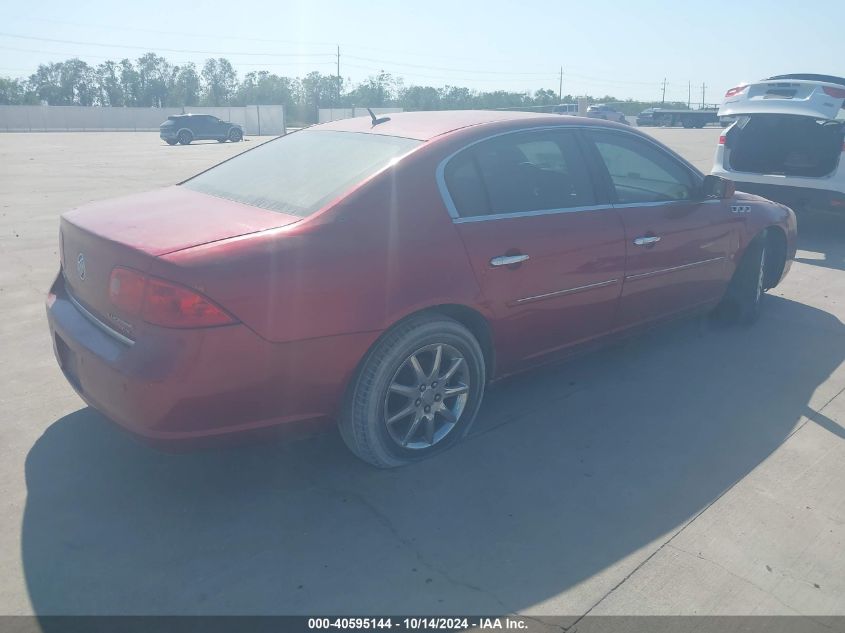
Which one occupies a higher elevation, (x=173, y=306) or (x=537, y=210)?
(x=537, y=210)

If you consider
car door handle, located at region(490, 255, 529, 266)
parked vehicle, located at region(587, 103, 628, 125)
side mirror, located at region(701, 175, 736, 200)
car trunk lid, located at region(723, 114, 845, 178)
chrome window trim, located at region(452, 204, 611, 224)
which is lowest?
car door handle, located at region(490, 255, 529, 266)

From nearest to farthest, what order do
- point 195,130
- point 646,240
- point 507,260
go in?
point 507,260, point 646,240, point 195,130

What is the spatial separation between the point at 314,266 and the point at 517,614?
4.97 ft

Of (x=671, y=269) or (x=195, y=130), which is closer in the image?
(x=671, y=269)

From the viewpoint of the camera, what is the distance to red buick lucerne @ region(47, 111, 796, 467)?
110 inches

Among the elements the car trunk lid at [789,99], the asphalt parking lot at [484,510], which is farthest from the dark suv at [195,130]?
the asphalt parking lot at [484,510]

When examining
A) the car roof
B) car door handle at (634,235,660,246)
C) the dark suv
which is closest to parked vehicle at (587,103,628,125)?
the dark suv

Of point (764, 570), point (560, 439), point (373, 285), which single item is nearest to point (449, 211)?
point (373, 285)

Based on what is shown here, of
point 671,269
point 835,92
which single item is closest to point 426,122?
point 671,269

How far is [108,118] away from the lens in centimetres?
5581

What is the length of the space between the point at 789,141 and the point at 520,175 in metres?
6.65

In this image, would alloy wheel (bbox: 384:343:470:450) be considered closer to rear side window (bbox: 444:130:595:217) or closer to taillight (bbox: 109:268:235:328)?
rear side window (bbox: 444:130:595:217)

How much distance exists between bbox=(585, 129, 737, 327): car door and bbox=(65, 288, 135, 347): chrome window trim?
2.74 m

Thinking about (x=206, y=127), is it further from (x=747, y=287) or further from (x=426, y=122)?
(x=426, y=122)
